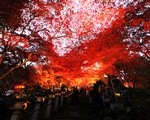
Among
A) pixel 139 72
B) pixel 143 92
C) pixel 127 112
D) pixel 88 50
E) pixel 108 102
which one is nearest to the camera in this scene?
pixel 127 112

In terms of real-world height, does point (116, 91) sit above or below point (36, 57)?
below

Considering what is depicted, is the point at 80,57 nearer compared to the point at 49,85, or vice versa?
the point at 80,57

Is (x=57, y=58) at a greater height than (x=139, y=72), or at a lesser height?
lesser

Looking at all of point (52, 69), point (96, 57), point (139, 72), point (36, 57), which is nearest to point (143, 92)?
point (96, 57)

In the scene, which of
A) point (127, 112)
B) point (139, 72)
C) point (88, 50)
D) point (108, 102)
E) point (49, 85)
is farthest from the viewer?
point (139, 72)

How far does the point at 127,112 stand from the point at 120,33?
12.1 metres

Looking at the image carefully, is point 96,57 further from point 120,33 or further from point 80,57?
point 120,33

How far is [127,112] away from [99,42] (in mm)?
10709

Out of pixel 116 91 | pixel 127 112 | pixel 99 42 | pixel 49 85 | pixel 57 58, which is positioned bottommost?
pixel 127 112

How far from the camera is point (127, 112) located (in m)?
13.3

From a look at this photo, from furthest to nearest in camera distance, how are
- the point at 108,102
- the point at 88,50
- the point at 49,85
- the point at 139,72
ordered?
the point at 139,72 < the point at 49,85 < the point at 88,50 < the point at 108,102

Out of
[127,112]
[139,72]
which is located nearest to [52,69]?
[127,112]

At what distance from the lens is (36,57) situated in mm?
23062

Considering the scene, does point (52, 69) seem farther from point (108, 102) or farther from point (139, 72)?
point (139, 72)
